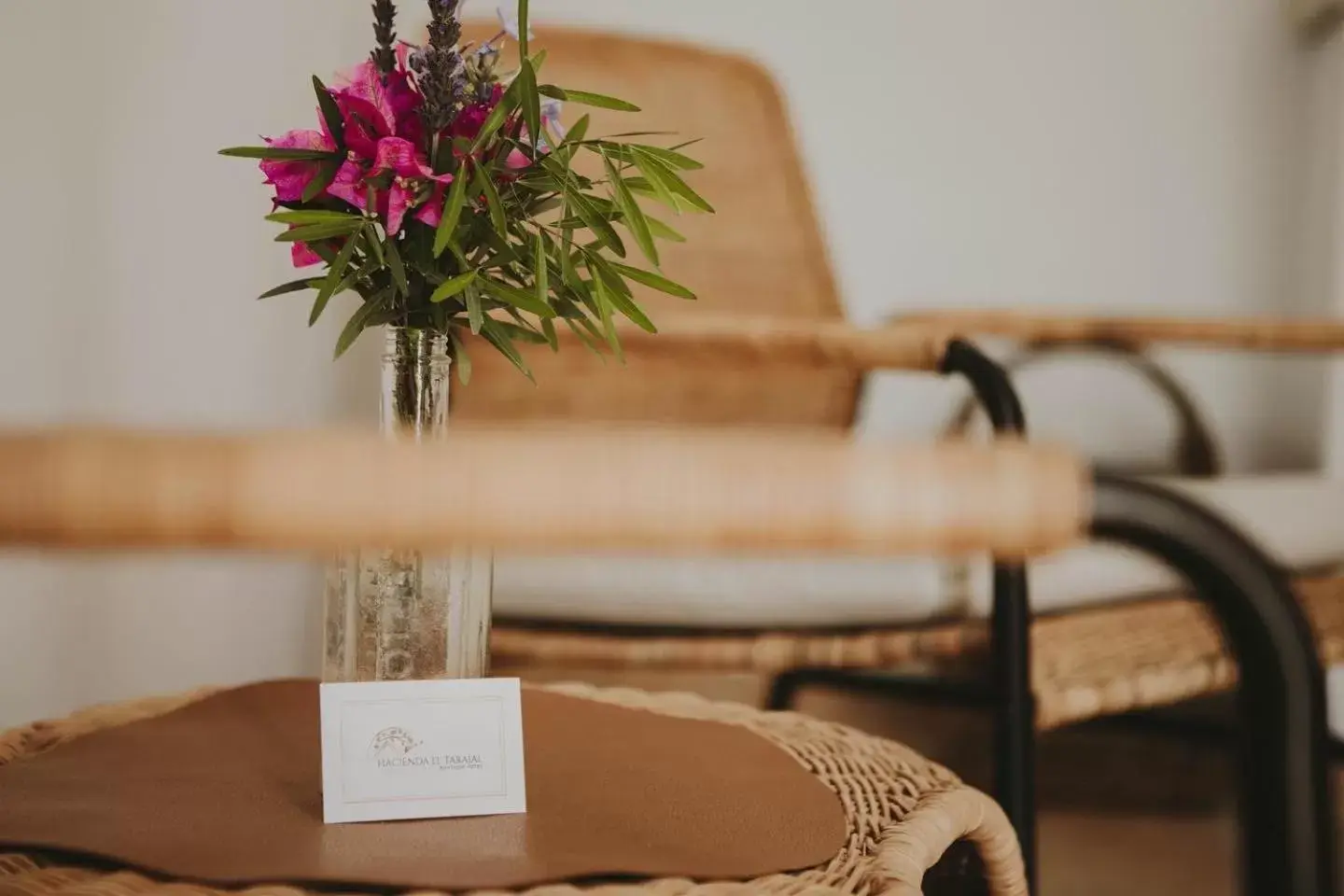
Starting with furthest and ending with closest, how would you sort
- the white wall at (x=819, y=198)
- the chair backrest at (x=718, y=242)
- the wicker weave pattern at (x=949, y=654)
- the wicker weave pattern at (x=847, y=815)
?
the chair backrest at (x=718, y=242)
the white wall at (x=819, y=198)
the wicker weave pattern at (x=949, y=654)
the wicker weave pattern at (x=847, y=815)

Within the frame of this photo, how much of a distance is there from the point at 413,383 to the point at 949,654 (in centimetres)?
51

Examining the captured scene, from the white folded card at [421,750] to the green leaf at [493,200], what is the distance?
0.21 metres

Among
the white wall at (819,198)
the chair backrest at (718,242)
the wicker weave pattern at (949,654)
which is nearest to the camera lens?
the wicker weave pattern at (949,654)

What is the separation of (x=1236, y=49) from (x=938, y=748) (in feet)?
4.08

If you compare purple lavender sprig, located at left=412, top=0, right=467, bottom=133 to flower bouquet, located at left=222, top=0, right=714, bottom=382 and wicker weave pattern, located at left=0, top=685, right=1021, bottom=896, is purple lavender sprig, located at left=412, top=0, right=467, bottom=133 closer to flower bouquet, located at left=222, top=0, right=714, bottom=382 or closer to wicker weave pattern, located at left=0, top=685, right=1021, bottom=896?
flower bouquet, located at left=222, top=0, right=714, bottom=382

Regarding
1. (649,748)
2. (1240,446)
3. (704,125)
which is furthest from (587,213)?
(1240,446)

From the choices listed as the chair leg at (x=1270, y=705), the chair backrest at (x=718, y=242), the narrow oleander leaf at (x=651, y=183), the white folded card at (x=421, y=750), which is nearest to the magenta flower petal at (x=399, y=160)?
the narrow oleander leaf at (x=651, y=183)

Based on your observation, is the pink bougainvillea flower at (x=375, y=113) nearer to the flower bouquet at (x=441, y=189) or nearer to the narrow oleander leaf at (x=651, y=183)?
the flower bouquet at (x=441, y=189)

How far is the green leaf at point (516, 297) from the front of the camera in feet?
1.88

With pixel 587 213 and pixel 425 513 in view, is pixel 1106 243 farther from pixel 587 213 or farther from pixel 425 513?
pixel 425 513

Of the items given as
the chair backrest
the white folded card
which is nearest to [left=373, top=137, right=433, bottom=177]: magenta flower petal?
the white folded card

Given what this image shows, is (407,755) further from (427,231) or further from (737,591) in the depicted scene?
(737,591)

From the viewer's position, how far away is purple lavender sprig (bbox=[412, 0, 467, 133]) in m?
0.55

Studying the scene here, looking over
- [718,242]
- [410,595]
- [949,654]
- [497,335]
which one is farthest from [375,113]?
[718,242]
